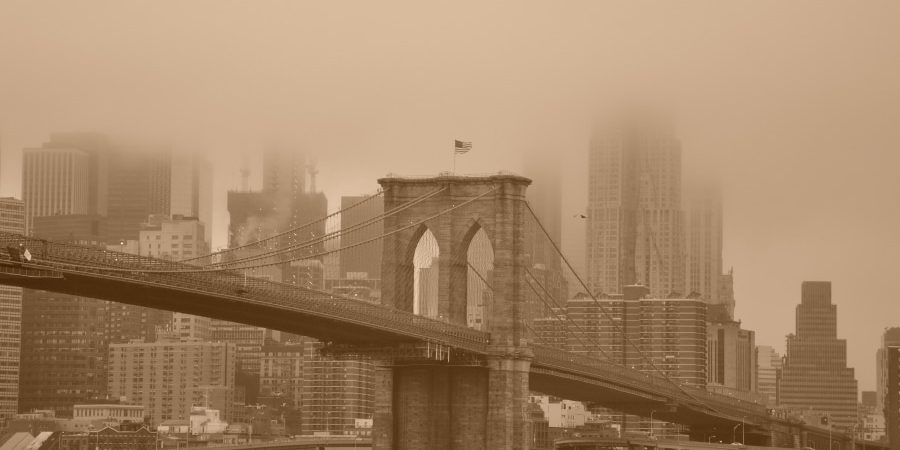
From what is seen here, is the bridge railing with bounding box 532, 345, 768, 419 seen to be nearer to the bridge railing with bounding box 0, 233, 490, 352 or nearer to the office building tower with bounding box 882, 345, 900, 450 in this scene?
the bridge railing with bounding box 0, 233, 490, 352

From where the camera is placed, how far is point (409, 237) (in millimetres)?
103188

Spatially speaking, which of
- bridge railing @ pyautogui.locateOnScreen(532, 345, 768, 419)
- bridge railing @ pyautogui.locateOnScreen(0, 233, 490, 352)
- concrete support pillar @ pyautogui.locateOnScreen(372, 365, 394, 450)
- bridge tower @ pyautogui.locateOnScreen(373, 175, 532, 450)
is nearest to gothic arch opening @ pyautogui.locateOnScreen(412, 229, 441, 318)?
bridge railing @ pyautogui.locateOnScreen(532, 345, 768, 419)

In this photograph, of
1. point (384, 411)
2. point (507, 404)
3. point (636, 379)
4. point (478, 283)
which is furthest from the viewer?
point (478, 283)

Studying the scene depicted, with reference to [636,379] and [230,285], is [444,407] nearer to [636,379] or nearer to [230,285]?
[230,285]

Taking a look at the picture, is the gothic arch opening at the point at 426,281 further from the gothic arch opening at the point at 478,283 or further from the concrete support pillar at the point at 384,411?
the concrete support pillar at the point at 384,411

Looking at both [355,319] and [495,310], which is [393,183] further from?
[355,319]

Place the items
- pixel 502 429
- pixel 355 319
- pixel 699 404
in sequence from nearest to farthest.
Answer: pixel 355 319
pixel 502 429
pixel 699 404

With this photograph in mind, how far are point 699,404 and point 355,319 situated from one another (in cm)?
5343

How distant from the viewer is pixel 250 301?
281ft

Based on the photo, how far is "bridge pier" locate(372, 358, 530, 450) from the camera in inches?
3917

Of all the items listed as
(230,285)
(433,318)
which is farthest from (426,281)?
(230,285)

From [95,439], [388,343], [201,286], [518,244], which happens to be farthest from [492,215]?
[95,439]

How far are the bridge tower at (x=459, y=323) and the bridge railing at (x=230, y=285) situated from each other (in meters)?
1.50

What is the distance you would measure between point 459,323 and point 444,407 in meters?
5.97
